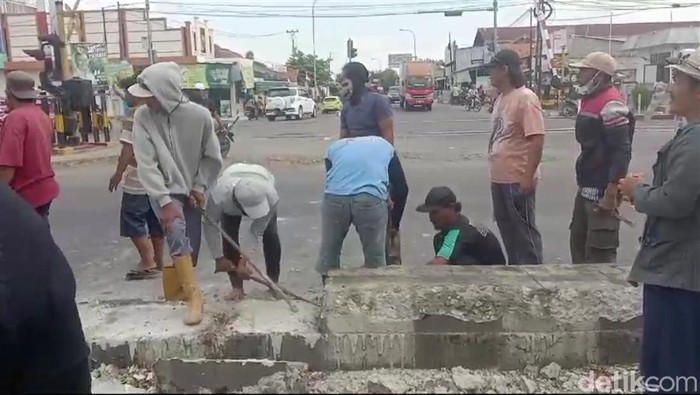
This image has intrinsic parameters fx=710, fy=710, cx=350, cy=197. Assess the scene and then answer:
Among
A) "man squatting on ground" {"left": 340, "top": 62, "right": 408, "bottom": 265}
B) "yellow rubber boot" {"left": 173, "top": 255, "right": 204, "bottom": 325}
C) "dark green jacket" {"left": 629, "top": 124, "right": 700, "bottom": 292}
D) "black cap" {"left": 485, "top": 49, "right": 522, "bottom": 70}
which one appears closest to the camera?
"dark green jacket" {"left": 629, "top": 124, "right": 700, "bottom": 292}

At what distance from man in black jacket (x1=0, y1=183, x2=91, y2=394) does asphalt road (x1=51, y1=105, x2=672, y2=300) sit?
3.10 m

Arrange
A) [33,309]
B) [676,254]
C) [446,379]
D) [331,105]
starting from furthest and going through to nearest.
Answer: [331,105]
[446,379]
[676,254]
[33,309]

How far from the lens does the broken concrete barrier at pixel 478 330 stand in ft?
11.8

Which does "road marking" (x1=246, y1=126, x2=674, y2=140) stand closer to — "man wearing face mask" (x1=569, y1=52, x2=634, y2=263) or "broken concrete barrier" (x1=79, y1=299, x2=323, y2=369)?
"man wearing face mask" (x1=569, y1=52, x2=634, y2=263)

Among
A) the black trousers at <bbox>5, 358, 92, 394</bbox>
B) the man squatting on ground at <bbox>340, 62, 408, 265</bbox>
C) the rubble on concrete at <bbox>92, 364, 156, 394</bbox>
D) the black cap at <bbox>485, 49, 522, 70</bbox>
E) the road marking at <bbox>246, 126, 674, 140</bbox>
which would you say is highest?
the black cap at <bbox>485, 49, 522, 70</bbox>

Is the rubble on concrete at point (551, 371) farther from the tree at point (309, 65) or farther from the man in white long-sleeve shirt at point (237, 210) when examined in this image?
the tree at point (309, 65)

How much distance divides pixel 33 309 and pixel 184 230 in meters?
2.42

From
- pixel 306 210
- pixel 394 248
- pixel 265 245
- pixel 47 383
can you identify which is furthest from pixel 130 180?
pixel 47 383

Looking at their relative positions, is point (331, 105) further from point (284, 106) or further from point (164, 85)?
point (164, 85)

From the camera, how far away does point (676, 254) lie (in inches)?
102

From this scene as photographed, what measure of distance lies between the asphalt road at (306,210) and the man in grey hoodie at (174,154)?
94 centimetres

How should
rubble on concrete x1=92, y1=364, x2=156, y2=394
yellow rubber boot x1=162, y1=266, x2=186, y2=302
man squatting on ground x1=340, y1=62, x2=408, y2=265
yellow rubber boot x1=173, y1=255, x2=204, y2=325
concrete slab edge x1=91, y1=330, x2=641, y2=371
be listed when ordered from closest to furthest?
rubble on concrete x1=92, y1=364, x2=156, y2=394 < concrete slab edge x1=91, y1=330, x2=641, y2=371 < yellow rubber boot x1=173, y1=255, x2=204, y2=325 < yellow rubber boot x1=162, y1=266, x2=186, y2=302 < man squatting on ground x1=340, y1=62, x2=408, y2=265

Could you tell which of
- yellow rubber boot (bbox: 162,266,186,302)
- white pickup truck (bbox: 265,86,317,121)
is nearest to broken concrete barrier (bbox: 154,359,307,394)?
yellow rubber boot (bbox: 162,266,186,302)

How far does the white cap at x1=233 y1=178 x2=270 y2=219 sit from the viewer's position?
420cm
